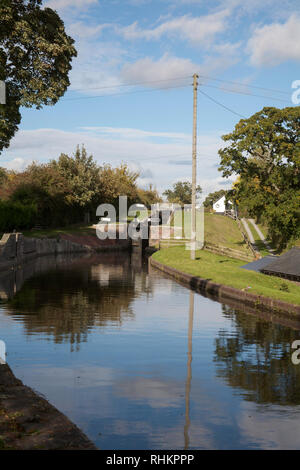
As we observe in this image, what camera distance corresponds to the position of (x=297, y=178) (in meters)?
A: 54.1

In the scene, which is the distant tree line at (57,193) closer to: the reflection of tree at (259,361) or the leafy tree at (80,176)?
the leafy tree at (80,176)

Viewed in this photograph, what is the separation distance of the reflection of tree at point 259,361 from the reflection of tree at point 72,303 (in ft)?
15.5

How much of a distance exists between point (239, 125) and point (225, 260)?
14.1 metres

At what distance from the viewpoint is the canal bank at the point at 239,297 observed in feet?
78.6

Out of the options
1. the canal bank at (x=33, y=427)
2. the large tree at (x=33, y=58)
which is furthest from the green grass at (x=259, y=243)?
the canal bank at (x=33, y=427)

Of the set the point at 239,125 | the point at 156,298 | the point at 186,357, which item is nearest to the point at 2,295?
the point at 156,298

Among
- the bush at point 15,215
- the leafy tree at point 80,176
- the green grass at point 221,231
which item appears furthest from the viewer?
the leafy tree at point 80,176

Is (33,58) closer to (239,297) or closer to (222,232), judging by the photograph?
(239,297)

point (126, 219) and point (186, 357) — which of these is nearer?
point (186, 357)

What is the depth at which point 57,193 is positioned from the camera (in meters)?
76.9

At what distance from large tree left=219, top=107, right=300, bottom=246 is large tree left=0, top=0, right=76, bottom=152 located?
22.4m

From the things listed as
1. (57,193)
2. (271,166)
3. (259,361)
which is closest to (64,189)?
(57,193)
